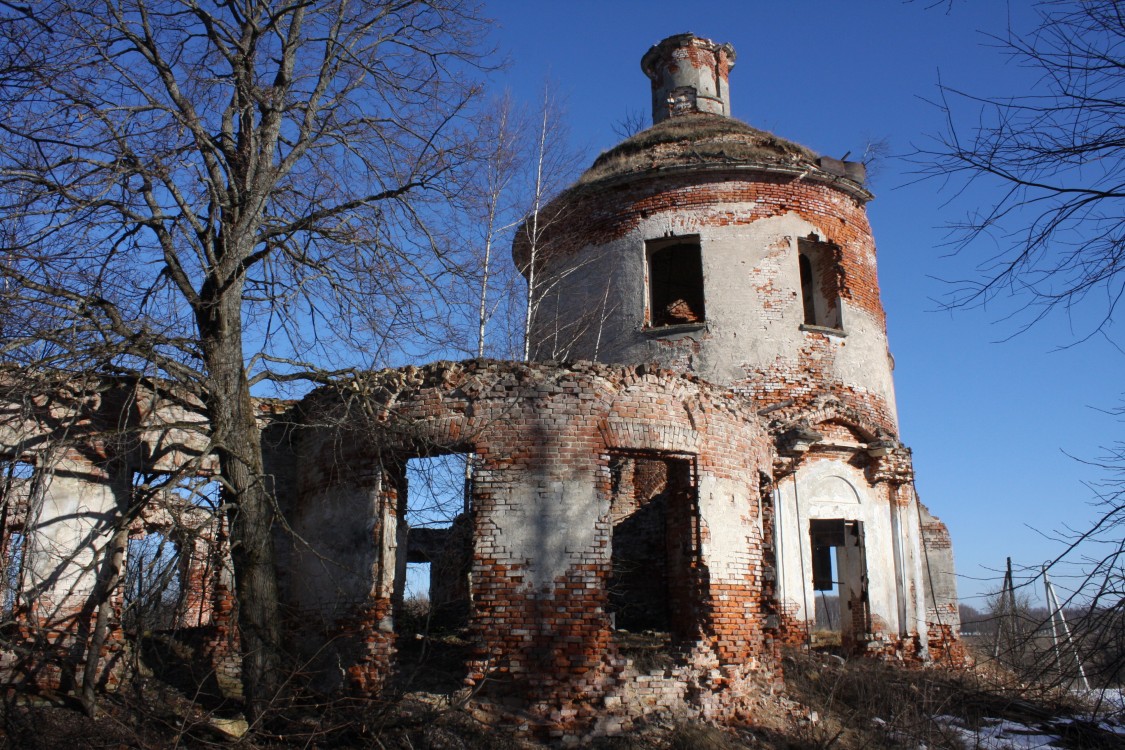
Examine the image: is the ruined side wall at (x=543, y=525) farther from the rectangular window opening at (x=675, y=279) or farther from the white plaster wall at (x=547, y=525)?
the rectangular window opening at (x=675, y=279)

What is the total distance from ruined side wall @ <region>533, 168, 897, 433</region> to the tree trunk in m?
6.78

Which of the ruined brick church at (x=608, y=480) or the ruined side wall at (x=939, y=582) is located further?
the ruined side wall at (x=939, y=582)

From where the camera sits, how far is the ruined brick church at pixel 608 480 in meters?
8.42

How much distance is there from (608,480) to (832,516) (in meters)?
5.11

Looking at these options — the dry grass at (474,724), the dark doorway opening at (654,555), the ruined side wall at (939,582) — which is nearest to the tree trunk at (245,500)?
the dry grass at (474,724)

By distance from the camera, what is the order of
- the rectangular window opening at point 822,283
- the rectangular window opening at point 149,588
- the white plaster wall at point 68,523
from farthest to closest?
→ the rectangular window opening at point 822,283
the white plaster wall at point 68,523
the rectangular window opening at point 149,588

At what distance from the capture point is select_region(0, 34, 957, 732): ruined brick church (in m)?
8.42

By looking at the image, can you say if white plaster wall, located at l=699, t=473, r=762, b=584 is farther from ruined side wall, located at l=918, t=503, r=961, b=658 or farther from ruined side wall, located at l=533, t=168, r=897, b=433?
ruined side wall, located at l=533, t=168, r=897, b=433

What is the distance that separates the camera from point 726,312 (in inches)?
531

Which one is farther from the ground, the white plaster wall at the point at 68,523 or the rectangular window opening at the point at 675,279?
the rectangular window opening at the point at 675,279

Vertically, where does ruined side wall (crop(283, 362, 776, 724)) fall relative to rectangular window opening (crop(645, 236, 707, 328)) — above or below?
below

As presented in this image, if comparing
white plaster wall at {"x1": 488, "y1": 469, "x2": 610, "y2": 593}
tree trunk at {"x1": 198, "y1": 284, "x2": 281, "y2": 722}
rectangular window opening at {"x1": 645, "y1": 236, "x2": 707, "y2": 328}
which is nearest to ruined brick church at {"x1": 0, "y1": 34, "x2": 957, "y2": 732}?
white plaster wall at {"x1": 488, "y1": 469, "x2": 610, "y2": 593}

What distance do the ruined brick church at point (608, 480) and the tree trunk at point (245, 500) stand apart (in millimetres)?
337

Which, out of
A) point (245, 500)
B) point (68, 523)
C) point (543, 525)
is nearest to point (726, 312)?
point (543, 525)
